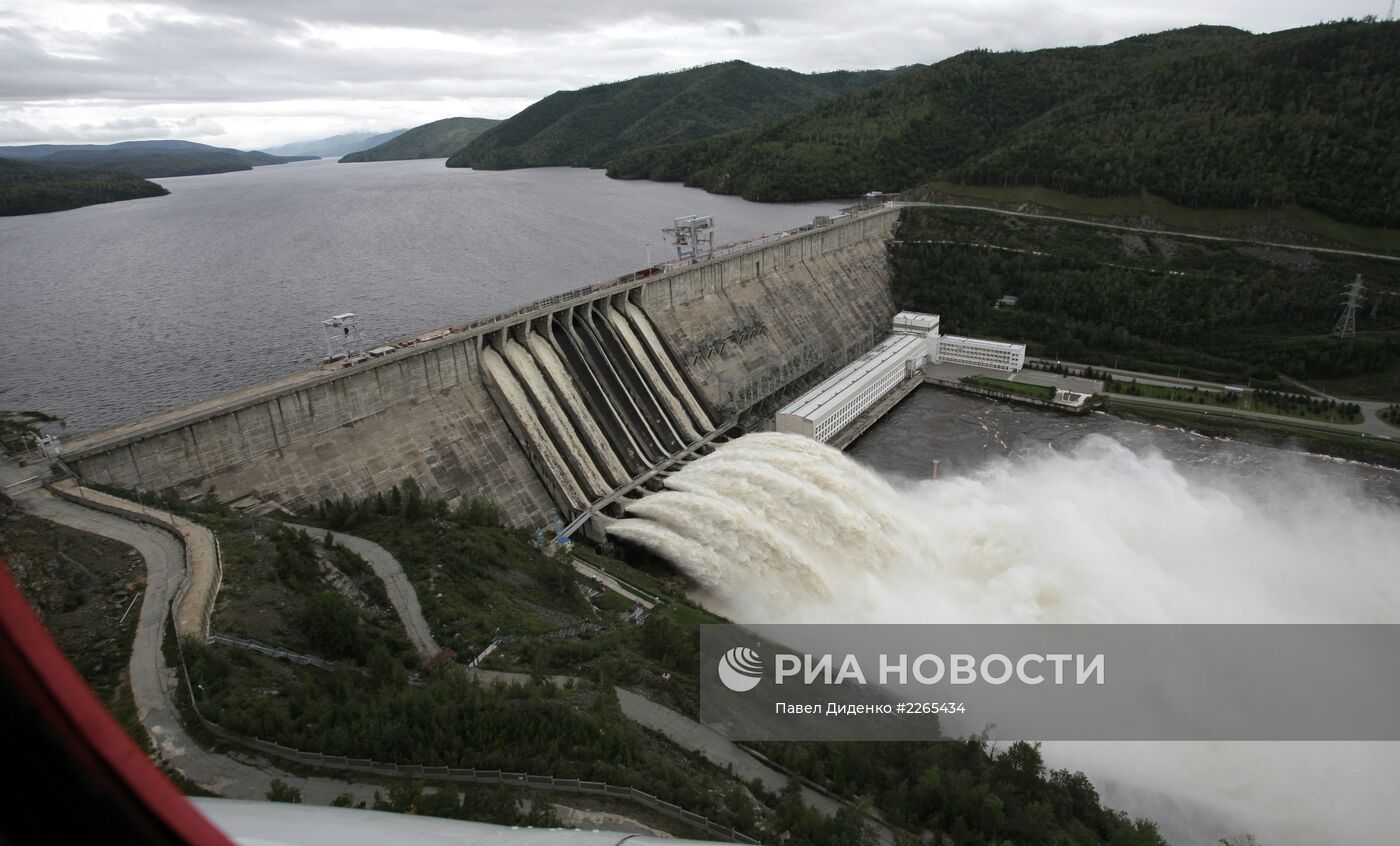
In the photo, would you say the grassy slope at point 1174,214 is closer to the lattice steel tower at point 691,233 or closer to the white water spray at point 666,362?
the lattice steel tower at point 691,233

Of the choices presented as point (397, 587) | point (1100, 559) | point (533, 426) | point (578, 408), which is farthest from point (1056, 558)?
point (397, 587)

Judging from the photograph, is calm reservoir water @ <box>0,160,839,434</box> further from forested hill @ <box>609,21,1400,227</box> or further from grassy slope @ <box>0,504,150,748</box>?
grassy slope @ <box>0,504,150,748</box>

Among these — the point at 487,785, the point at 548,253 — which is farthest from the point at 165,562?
the point at 548,253

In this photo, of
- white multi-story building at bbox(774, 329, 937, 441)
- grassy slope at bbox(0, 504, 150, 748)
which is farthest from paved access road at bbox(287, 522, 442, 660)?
white multi-story building at bbox(774, 329, 937, 441)

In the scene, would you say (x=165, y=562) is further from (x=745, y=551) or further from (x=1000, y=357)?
(x=1000, y=357)

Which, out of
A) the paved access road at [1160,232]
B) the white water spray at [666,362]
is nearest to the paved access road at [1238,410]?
the paved access road at [1160,232]

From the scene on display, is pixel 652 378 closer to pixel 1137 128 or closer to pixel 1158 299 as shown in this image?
pixel 1158 299

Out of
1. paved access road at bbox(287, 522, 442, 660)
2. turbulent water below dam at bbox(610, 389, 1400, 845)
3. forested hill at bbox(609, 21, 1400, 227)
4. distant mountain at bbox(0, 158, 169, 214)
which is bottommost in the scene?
turbulent water below dam at bbox(610, 389, 1400, 845)
